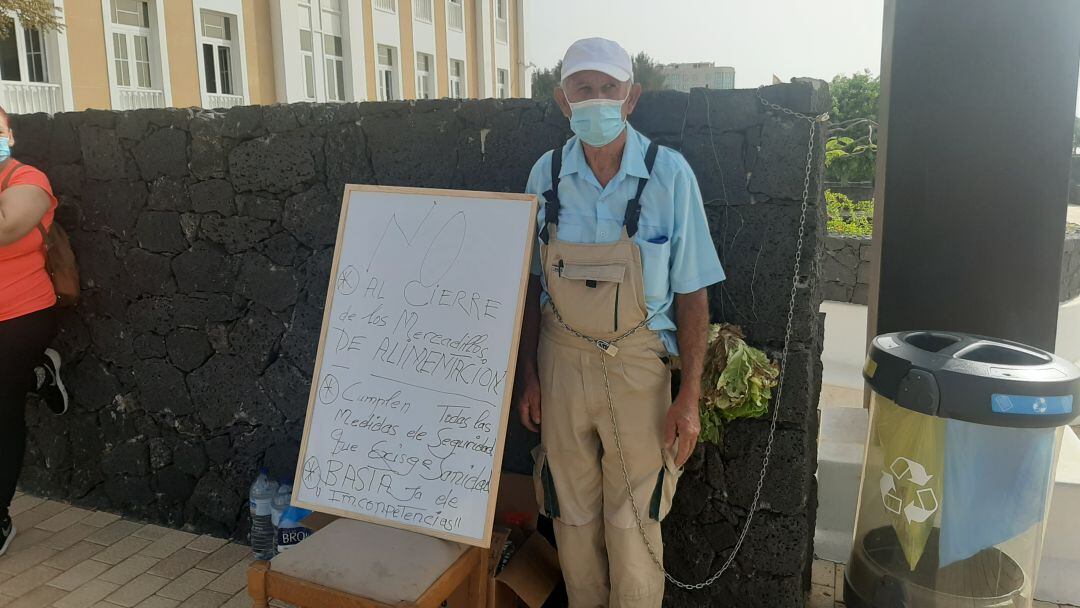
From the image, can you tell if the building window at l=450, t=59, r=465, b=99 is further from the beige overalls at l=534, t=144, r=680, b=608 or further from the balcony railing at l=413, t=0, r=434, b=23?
the beige overalls at l=534, t=144, r=680, b=608

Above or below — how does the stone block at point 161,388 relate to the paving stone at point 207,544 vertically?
above

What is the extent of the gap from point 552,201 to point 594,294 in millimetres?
353

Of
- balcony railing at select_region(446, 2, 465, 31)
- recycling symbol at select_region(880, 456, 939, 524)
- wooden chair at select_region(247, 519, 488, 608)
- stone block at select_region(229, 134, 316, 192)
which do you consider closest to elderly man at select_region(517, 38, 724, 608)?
wooden chair at select_region(247, 519, 488, 608)

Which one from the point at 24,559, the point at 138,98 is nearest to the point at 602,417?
the point at 24,559

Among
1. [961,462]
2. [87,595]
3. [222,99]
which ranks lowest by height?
[87,595]

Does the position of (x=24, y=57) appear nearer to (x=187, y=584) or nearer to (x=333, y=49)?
(x=333, y=49)

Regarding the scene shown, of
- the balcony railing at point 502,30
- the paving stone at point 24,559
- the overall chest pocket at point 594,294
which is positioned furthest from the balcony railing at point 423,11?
the overall chest pocket at point 594,294

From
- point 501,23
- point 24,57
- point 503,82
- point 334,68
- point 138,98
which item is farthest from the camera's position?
point 503,82

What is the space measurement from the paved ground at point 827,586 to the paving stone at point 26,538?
378 centimetres

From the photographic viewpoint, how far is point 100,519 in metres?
4.12

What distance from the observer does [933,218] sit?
137 inches

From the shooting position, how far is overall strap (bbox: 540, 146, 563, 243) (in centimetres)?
245

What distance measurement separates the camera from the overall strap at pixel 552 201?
96.6 inches

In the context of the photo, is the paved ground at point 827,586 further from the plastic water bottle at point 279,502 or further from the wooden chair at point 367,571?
the plastic water bottle at point 279,502
